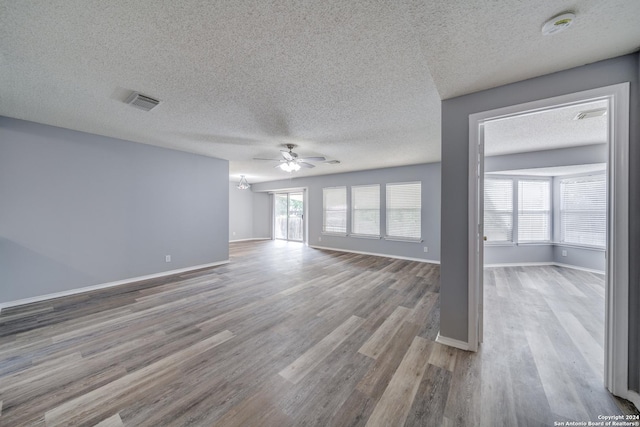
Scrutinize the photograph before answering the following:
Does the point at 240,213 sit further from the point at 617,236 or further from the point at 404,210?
the point at 617,236

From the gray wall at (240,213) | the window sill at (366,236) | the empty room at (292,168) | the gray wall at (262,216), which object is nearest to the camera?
the empty room at (292,168)

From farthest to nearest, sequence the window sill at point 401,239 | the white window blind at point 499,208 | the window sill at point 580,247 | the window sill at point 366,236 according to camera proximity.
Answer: the window sill at point 366,236
the window sill at point 401,239
the white window blind at point 499,208
the window sill at point 580,247

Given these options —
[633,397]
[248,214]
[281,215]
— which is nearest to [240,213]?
[248,214]

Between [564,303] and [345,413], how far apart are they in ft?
11.7

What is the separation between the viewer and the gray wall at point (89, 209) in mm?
2967

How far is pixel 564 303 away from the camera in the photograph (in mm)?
2994

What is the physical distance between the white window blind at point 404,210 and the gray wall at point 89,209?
4717 mm

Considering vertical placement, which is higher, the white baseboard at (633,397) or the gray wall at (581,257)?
the gray wall at (581,257)

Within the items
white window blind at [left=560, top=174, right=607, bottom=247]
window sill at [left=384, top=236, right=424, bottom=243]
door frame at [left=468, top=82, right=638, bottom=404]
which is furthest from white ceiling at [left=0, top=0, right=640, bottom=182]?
white window blind at [left=560, top=174, right=607, bottom=247]

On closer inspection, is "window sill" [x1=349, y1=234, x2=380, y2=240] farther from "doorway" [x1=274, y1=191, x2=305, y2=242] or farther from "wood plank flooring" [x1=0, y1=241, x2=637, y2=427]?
"wood plank flooring" [x1=0, y1=241, x2=637, y2=427]

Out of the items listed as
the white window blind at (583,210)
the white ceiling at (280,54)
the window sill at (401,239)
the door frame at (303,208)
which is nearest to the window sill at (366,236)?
the window sill at (401,239)

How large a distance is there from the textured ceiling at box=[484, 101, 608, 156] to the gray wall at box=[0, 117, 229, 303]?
17.6 ft

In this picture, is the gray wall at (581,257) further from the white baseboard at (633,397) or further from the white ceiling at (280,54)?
the white ceiling at (280,54)

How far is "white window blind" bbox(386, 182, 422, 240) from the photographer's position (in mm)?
5672
